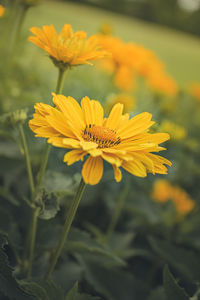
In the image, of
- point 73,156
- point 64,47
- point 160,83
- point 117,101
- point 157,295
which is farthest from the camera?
point 160,83

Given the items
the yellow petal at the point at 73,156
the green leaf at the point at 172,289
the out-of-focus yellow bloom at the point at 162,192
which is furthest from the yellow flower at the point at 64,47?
the out-of-focus yellow bloom at the point at 162,192

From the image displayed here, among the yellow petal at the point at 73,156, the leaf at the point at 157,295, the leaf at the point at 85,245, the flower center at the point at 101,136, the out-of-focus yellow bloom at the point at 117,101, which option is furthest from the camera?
the out-of-focus yellow bloom at the point at 117,101

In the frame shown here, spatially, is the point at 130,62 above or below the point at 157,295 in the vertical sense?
above

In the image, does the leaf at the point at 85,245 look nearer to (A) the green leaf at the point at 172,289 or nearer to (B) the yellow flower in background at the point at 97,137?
(A) the green leaf at the point at 172,289

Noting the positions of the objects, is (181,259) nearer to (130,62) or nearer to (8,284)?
(8,284)

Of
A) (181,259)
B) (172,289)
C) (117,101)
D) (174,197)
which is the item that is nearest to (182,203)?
(174,197)
